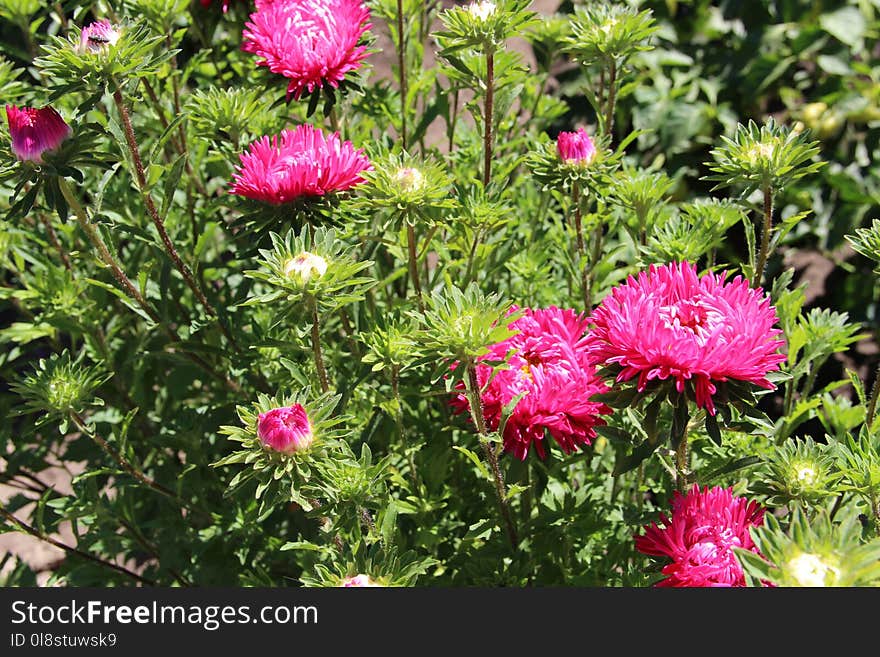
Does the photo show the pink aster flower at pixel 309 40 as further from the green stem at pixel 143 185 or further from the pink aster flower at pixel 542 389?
the pink aster flower at pixel 542 389

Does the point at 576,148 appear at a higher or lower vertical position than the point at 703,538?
higher

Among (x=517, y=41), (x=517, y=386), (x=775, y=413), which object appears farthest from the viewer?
(x=517, y=41)

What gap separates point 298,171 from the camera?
59.1 inches

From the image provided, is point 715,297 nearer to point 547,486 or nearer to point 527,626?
point 527,626

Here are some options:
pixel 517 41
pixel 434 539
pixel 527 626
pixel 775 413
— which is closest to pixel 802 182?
pixel 775 413

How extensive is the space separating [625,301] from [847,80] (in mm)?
3017

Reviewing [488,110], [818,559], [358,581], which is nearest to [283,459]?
[358,581]

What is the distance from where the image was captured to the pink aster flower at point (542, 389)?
4.82ft

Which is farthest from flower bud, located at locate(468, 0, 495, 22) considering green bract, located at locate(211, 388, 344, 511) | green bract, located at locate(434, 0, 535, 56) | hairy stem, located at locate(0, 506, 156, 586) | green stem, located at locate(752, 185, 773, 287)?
hairy stem, located at locate(0, 506, 156, 586)

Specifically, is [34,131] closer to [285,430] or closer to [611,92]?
[285,430]

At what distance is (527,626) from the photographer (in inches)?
50.7

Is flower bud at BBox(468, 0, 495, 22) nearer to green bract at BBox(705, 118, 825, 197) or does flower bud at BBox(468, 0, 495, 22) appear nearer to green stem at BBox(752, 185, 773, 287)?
green bract at BBox(705, 118, 825, 197)

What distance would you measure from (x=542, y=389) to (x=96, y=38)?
91 centimetres

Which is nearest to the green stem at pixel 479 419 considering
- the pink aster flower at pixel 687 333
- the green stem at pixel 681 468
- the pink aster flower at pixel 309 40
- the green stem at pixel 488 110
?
the pink aster flower at pixel 687 333
